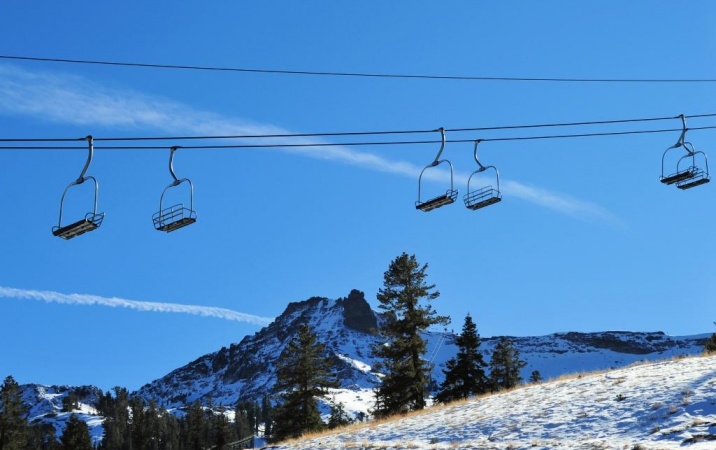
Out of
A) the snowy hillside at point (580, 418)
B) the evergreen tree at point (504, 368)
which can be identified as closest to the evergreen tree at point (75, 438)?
the evergreen tree at point (504, 368)

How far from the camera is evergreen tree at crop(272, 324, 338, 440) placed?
59562mm

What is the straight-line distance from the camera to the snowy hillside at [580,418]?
2641cm

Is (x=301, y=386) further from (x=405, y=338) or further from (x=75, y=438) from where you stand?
(x=75, y=438)

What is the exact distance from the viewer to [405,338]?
56.2 m

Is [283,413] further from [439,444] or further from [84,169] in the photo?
[84,169]

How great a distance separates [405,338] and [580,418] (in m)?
26.4

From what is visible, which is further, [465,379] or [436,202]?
[465,379]

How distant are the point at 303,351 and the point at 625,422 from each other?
35.4m

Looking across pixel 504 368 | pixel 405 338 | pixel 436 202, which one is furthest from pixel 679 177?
pixel 504 368

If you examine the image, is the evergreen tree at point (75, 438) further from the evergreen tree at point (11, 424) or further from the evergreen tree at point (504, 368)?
the evergreen tree at point (504, 368)

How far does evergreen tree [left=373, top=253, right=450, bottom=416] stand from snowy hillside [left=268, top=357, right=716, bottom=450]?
1403cm

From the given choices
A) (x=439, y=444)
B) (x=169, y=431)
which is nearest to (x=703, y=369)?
(x=439, y=444)

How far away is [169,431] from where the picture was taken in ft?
600

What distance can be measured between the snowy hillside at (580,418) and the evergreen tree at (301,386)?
18.9m
